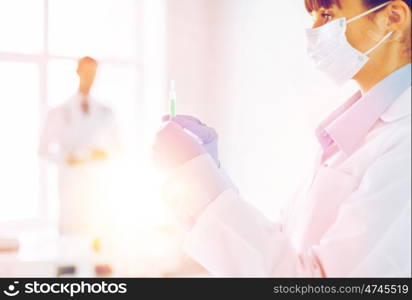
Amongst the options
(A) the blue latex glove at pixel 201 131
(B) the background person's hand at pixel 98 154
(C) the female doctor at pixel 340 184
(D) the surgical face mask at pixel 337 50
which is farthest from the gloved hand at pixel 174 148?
(B) the background person's hand at pixel 98 154

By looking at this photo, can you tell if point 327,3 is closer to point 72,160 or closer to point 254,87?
point 254,87

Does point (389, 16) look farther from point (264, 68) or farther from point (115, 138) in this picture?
point (115, 138)

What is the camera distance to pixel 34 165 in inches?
34.7

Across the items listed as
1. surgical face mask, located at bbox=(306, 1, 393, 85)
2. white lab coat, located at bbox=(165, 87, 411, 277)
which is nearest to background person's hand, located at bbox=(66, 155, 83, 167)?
white lab coat, located at bbox=(165, 87, 411, 277)

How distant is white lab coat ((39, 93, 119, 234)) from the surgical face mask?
1.43 ft

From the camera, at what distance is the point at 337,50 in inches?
27.5

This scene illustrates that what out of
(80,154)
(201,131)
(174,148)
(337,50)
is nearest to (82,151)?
(80,154)

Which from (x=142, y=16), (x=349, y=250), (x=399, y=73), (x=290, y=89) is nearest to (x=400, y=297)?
(x=349, y=250)

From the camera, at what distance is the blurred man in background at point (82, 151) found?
890 mm

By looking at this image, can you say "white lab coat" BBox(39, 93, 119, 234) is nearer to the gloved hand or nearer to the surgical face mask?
the gloved hand

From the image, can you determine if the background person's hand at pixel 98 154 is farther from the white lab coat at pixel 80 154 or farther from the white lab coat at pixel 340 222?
the white lab coat at pixel 340 222

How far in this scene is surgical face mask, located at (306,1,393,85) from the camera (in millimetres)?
681

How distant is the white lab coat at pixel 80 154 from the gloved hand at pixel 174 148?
12.7 inches

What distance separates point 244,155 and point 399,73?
37 cm
